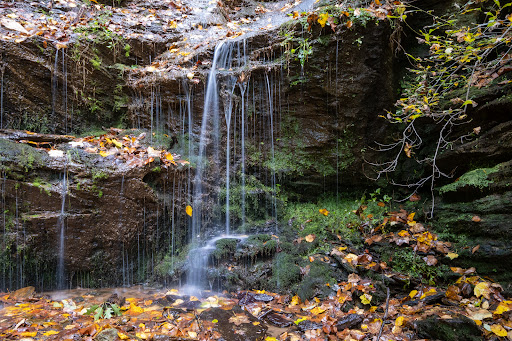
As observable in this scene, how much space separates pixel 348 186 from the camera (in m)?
6.89

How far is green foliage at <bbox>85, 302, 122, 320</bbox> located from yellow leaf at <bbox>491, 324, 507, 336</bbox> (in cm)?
424

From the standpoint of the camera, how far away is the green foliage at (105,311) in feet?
11.2

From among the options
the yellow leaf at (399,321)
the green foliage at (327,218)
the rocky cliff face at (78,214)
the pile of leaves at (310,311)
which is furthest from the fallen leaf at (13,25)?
the yellow leaf at (399,321)

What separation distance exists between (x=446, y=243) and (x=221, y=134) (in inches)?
194

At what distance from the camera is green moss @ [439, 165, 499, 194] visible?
4.61 m

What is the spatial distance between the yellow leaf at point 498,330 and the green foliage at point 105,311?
424cm

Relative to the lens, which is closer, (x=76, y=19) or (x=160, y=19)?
(x=76, y=19)

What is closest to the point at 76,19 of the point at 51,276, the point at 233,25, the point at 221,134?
the point at 233,25

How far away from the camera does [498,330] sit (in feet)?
9.34

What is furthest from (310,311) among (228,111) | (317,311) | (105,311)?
(228,111)

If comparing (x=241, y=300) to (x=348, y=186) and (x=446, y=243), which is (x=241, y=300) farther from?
(x=348, y=186)

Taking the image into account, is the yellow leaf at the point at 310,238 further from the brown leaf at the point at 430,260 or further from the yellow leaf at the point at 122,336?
the yellow leaf at the point at 122,336

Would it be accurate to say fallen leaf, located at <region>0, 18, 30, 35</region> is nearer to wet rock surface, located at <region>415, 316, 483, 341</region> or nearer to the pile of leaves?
the pile of leaves

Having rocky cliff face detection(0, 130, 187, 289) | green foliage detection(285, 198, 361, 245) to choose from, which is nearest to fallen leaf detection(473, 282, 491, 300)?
green foliage detection(285, 198, 361, 245)
